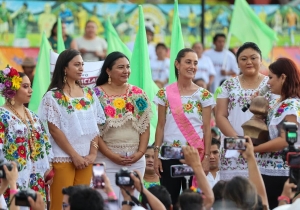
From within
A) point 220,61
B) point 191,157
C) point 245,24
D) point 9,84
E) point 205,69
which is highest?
point 245,24

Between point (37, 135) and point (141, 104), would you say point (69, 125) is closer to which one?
point (37, 135)

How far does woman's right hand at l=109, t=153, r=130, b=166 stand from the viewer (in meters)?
9.88

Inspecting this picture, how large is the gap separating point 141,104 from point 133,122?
22cm

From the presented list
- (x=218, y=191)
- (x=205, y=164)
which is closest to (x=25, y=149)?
(x=205, y=164)

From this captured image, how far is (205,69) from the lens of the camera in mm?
16203

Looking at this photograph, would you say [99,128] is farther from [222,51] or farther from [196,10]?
[196,10]

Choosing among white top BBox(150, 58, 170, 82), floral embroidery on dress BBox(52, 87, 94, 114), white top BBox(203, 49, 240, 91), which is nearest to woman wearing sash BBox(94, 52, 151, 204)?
floral embroidery on dress BBox(52, 87, 94, 114)

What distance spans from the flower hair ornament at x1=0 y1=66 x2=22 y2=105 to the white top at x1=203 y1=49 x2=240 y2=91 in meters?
7.52

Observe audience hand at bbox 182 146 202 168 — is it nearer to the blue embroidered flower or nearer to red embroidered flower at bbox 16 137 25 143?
red embroidered flower at bbox 16 137 25 143

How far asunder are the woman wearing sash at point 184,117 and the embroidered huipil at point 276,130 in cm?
72

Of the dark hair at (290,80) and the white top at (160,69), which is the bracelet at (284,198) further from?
the white top at (160,69)

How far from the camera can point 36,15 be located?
1728 centimetres

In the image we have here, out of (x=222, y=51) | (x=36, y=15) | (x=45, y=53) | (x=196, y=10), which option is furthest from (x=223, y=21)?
(x=45, y=53)

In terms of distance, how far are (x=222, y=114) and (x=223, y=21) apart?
30.3 feet
